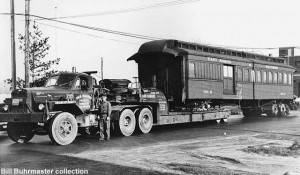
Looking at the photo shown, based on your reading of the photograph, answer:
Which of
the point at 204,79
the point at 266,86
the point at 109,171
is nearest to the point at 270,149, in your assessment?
the point at 109,171

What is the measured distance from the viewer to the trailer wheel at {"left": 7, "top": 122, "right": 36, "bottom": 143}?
11.4 metres

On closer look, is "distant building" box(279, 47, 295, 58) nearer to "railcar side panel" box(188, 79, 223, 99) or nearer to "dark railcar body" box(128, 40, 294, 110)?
"dark railcar body" box(128, 40, 294, 110)

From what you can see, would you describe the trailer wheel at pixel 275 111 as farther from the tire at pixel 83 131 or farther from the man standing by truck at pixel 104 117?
the man standing by truck at pixel 104 117

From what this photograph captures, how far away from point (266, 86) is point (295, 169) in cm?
1589

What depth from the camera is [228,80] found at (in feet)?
62.6

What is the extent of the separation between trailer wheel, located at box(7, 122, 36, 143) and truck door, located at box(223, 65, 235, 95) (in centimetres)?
1069

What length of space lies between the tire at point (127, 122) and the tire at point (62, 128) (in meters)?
2.42

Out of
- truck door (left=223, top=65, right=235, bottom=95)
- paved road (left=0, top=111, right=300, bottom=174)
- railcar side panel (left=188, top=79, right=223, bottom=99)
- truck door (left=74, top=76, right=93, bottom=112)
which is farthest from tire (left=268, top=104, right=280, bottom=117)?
truck door (left=74, top=76, right=93, bottom=112)

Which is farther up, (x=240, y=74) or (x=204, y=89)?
(x=240, y=74)

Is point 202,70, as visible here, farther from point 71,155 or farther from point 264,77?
point 71,155


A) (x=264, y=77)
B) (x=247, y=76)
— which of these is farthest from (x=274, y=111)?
(x=247, y=76)

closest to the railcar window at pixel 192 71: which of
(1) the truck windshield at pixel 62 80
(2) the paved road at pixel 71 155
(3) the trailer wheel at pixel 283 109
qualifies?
(2) the paved road at pixel 71 155

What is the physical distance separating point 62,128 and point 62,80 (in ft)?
6.17

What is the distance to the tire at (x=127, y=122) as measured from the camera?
13094 millimetres
